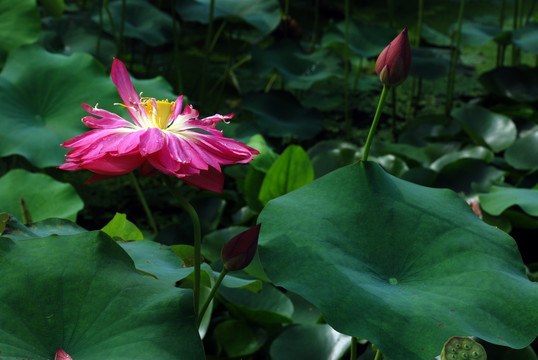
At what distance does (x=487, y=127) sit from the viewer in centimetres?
187

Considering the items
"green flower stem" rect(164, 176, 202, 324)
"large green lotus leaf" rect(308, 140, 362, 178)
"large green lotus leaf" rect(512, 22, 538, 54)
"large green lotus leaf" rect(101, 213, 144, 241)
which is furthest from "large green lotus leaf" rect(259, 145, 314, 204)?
"large green lotus leaf" rect(512, 22, 538, 54)

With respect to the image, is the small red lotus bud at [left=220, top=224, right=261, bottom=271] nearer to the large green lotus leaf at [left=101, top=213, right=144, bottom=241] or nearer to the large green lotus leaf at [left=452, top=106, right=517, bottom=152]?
the large green lotus leaf at [left=101, top=213, right=144, bottom=241]

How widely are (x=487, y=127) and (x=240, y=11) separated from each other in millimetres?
983

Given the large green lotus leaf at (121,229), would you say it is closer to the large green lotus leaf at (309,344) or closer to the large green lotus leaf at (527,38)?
the large green lotus leaf at (309,344)

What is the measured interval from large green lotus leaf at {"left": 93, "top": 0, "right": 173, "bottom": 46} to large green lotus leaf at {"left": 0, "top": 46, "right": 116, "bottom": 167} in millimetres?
666

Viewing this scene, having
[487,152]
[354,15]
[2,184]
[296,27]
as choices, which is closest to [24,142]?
[2,184]

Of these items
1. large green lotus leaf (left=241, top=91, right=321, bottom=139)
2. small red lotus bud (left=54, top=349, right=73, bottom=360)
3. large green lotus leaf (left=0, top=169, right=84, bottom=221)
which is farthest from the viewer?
large green lotus leaf (left=241, top=91, right=321, bottom=139)

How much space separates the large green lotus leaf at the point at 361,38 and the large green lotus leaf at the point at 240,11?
0.68ft

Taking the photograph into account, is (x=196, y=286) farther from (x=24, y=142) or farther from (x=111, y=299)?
(x=24, y=142)

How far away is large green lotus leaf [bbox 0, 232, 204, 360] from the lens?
552 mm

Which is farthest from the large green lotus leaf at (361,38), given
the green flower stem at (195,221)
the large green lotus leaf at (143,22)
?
the green flower stem at (195,221)

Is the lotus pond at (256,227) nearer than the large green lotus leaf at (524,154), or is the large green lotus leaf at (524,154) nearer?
the lotus pond at (256,227)

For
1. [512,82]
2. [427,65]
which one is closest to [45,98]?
[427,65]

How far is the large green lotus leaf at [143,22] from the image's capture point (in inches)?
85.8
